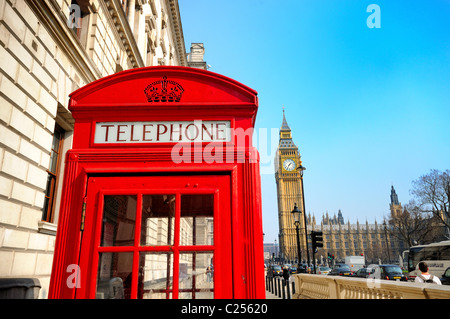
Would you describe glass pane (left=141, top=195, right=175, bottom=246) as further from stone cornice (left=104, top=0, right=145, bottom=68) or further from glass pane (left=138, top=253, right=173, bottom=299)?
stone cornice (left=104, top=0, right=145, bottom=68)

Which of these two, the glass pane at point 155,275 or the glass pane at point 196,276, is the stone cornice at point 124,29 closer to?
the glass pane at point 155,275

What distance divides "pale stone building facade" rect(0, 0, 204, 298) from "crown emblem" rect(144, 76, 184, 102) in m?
4.29

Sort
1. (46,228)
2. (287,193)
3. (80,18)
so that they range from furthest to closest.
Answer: (287,193) → (80,18) → (46,228)

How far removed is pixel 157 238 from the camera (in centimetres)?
229

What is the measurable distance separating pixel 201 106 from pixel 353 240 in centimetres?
12510

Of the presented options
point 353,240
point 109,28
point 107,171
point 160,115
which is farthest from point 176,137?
point 353,240

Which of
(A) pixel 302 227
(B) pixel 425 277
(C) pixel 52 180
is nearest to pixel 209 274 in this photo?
(C) pixel 52 180

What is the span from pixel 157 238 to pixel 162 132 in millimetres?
803

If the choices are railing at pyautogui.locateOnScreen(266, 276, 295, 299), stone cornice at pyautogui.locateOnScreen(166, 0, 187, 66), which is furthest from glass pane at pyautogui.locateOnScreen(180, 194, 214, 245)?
stone cornice at pyautogui.locateOnScreen(166, 0, 187, 66)

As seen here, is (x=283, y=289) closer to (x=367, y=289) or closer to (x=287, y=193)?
(x=367, y=289)

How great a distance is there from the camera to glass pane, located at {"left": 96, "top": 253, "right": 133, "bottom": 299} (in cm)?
217

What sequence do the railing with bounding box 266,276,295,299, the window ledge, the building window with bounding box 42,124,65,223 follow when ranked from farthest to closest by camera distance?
the railing with bounding box 266,276,295,299
the building window with bounding box 42,124,65,223
the window ledge

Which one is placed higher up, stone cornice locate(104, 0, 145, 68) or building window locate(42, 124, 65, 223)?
stone cornice locate(104, 0, 145, 68)

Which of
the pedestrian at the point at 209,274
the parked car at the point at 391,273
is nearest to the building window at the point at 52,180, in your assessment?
the pedestrian at the point at 209,274
